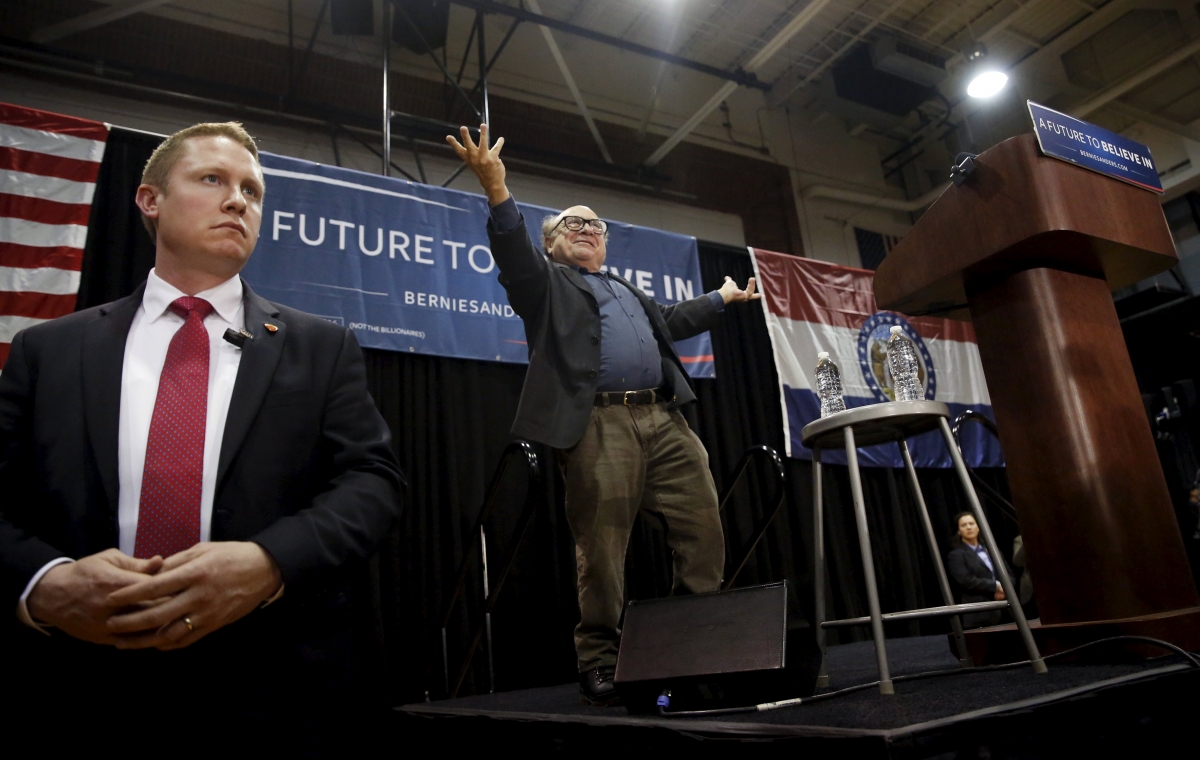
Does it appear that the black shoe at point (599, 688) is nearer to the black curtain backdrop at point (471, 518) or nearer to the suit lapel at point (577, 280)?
the black curtain backdrop at point (471, 518)

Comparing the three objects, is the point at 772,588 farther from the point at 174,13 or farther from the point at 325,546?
the point at 174,13

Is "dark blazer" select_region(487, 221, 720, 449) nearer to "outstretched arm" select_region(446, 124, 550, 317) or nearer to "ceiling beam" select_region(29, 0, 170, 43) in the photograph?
"outstretched arm" select_region(446, 124, 550, 317)

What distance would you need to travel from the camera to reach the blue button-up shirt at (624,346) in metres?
2.21

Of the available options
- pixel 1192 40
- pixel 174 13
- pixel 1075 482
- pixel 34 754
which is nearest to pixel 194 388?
pixel 34 754

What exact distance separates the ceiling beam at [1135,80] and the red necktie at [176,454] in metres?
7.35

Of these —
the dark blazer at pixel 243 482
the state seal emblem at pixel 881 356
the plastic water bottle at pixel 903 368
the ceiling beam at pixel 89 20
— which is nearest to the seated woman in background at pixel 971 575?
the state seal emblem at pixel 881 356

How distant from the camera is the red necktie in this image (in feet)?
2.97

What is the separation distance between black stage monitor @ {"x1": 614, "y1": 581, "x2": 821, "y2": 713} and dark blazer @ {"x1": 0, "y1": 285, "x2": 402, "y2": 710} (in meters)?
0.66

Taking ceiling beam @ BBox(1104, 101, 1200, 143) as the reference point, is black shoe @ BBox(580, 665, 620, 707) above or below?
below

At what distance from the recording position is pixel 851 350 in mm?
4730

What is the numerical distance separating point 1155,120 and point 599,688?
808cm

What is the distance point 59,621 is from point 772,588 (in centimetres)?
108

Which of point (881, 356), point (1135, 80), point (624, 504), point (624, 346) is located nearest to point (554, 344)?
point (624, 346)

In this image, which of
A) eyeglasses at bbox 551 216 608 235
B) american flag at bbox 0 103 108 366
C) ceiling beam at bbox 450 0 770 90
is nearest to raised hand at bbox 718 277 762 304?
Result: eyeglasses at bbox 551 216 608 235
